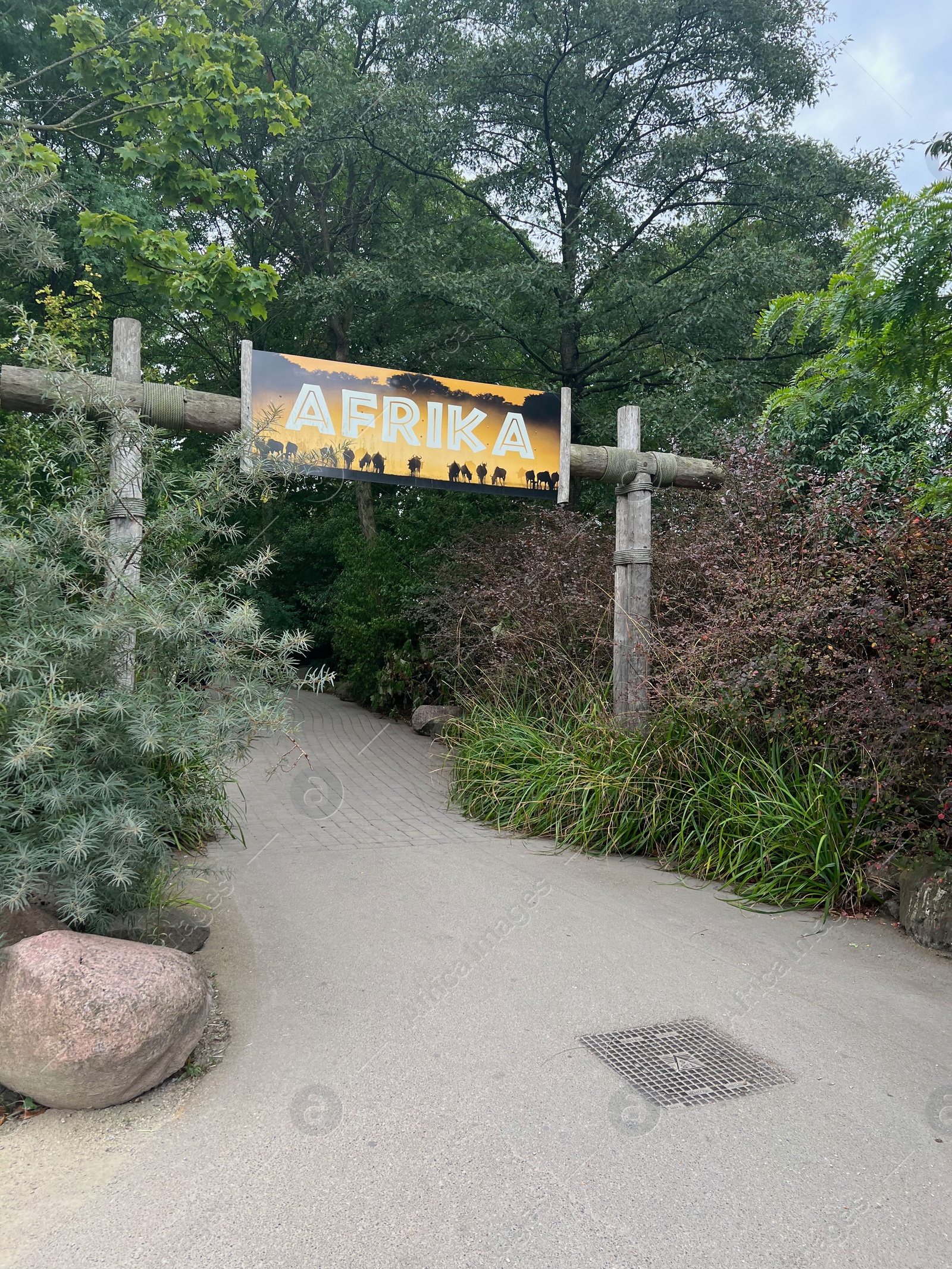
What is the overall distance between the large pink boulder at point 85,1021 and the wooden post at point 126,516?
1.03m

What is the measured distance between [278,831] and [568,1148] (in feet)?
13.1

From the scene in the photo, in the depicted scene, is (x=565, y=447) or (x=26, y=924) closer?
(x=26, y=924)

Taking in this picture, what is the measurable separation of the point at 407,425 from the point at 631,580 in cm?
212

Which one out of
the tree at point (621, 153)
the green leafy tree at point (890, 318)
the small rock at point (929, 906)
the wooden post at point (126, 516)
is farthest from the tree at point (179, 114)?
the small rock at point (929, 906)

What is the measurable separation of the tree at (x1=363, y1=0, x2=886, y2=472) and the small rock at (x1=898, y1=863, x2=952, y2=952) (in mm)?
7672

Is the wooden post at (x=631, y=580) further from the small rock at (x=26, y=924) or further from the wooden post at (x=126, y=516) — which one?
the small rock at (x=26, y=924)

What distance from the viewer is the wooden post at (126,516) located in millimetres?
3416

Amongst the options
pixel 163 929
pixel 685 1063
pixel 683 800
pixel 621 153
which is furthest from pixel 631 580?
pixel 621 153

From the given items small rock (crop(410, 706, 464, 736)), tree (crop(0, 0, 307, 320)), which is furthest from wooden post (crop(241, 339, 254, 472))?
small rock (crop(410, 706, 464, 736))

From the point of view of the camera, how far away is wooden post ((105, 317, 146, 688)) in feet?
11.2

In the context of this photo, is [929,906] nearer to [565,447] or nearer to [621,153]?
[565,447]

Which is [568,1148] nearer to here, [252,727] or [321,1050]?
[321,1050]

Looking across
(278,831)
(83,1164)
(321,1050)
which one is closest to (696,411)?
(278,831)

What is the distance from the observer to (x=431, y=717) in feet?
33.6
